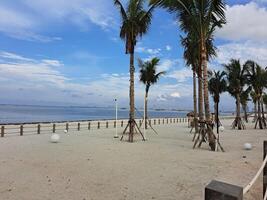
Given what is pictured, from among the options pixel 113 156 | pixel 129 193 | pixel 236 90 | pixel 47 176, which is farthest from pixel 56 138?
pixel 236 90

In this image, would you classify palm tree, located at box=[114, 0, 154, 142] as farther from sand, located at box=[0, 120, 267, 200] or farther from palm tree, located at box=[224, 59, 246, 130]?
palm tree, located at box=[224, 59, 246, 130]

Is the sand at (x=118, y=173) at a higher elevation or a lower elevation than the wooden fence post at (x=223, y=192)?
lower

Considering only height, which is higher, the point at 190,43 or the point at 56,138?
the point at 190,43

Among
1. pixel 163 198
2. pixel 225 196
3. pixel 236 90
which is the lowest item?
pixel 163 198

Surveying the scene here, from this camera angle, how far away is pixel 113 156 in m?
11.7

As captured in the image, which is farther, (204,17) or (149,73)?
(149,73)

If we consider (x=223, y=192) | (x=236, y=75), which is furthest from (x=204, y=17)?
(x=236, y=75)

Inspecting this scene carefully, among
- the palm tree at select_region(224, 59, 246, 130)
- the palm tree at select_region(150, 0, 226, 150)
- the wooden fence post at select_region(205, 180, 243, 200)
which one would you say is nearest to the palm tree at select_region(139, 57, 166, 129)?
the palm tree at select_region(224, 59, 246, 130)

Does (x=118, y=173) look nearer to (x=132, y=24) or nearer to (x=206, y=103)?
(x=206, y=103)

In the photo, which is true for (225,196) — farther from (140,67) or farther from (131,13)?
(140,67)

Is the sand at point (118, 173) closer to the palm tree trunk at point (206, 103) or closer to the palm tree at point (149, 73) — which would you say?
the palm tree trunk at point (206, 103)

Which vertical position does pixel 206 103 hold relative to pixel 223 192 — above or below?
above

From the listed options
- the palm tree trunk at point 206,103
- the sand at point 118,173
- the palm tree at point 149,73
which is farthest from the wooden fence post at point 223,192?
the palm tree at point 149,73

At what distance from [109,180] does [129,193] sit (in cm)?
127
